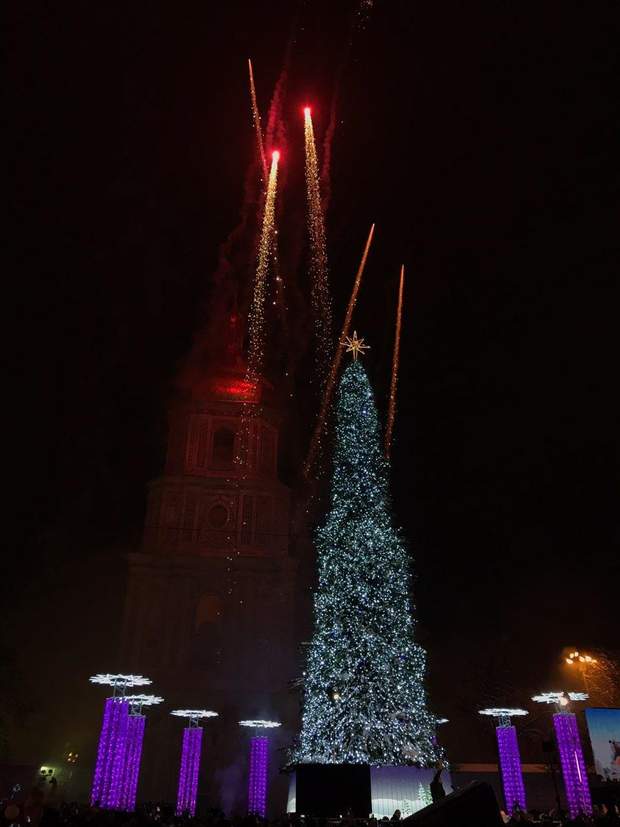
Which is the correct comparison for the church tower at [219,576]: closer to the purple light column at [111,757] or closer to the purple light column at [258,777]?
the purple light column at [258,777]

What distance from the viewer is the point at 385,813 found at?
18.4 m

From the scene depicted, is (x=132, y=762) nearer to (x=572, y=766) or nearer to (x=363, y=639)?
(x=363, y=639)

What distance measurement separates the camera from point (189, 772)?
2766 centimetres

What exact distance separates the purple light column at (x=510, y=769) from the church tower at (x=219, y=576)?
48.6 feet

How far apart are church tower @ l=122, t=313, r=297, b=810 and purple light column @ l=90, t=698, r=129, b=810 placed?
9088 millimetres

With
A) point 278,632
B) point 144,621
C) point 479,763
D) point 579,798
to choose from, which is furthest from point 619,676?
point 144,621

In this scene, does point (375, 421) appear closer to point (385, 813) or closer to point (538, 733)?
point (385, 813)

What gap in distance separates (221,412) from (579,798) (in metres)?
30.9

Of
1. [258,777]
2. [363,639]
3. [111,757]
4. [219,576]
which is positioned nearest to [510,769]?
[363,639]

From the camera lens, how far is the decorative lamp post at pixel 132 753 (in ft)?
80.6

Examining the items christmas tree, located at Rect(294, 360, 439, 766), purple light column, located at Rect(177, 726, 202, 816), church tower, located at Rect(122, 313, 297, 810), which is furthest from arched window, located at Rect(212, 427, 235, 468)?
christmas tree, located at Rect(294, 360, 439, 766)

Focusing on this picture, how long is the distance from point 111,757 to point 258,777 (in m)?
7.01

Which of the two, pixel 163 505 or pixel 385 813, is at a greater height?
pixel 163 505

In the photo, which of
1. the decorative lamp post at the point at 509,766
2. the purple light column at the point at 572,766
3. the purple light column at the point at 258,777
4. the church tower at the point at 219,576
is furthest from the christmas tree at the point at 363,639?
the church tower at the point at 219,576
